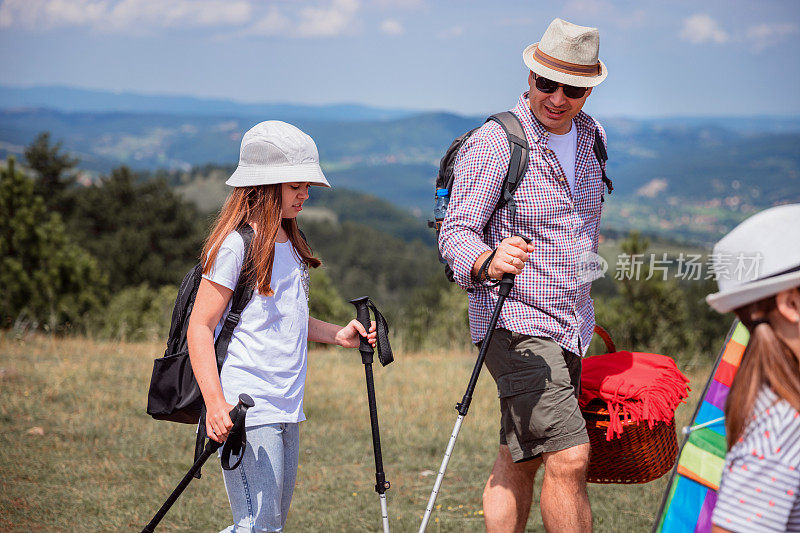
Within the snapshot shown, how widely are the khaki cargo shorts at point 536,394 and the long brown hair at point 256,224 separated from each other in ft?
3.34

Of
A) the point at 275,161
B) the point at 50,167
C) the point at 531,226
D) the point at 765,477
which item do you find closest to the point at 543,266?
the point at 531,226

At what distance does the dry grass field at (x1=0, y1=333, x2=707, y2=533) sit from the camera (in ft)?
15.4

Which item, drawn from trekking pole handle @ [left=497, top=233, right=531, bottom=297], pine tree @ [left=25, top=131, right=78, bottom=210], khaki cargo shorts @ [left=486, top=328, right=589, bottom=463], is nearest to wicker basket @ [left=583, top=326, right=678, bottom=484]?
khaki cargo shorts @ [left=486, top=328, right=589, bottom=463]

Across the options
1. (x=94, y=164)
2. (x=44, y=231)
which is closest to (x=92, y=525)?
(x=44, y=231)

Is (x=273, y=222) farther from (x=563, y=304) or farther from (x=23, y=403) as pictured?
(x=23, y=403)

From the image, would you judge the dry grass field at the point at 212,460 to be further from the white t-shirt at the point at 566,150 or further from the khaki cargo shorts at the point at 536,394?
the white t-shirt at the point at 566,150

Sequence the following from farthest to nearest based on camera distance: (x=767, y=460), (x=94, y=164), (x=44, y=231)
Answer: (x=94, y=164)
(x=44, y=231)
(x=767, y=460)

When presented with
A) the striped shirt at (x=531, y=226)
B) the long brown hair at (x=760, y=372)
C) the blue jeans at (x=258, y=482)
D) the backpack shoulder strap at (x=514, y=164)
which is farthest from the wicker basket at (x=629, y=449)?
the long brown hair at (x=760, y=372)

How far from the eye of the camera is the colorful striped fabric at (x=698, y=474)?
1.87 meters

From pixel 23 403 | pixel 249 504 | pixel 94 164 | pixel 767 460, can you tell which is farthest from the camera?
pixel 94 164

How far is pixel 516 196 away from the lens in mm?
3145

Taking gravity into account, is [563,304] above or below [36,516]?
above

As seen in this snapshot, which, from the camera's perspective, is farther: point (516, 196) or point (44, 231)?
point (44, 231)

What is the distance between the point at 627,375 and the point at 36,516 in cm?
349
